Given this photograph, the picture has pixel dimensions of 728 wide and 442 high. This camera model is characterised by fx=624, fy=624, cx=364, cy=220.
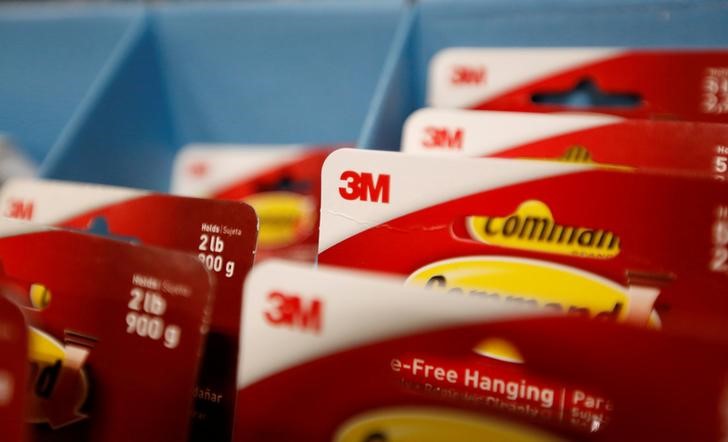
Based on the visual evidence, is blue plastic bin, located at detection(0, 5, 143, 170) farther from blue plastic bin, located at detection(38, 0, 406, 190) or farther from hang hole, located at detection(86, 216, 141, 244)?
hang hole, located at detection(86, 216, 141, 244)

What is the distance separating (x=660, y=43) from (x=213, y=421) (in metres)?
0.65

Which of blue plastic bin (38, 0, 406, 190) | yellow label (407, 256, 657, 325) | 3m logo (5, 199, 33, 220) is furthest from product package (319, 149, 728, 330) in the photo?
blue plastic bin (38, 0, 406, 190)

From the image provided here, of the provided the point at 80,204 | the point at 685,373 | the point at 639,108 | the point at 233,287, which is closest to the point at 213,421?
the point at 233,287

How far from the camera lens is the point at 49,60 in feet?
3.21

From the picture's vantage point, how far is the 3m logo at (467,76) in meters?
0.73

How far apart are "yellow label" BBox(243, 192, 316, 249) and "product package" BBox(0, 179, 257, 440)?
11.5 inches

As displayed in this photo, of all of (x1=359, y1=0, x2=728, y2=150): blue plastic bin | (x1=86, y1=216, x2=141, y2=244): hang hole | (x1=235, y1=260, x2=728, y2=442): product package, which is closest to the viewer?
(x1=235, y1=260, x2=728, y2=442): product package

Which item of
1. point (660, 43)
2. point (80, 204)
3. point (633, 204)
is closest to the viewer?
point (633, 204)

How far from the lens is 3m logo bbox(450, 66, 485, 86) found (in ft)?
2.40

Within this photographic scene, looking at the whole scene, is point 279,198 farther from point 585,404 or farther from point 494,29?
point 585,404

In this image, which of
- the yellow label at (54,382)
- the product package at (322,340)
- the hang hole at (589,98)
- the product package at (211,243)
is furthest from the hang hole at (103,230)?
the hang hole at (589,98)

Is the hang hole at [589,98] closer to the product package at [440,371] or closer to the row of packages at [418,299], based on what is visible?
the row of packages at [418,299]

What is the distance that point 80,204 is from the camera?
60cm

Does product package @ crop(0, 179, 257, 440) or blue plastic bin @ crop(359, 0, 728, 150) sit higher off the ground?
blue plastic bin @ crop(359, 0, 728, 150)
